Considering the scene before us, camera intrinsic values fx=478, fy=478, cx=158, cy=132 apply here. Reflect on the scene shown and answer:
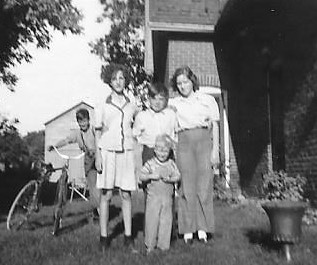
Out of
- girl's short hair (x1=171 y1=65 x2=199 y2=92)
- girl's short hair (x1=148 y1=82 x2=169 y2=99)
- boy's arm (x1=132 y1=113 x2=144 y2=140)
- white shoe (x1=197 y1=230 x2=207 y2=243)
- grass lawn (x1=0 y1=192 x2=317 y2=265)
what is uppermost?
girl's short hair (x1=171 y1=65 x2=199 y2=92)

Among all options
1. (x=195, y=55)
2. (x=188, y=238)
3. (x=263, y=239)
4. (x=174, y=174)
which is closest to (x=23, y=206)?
A: (x=188, y=238)

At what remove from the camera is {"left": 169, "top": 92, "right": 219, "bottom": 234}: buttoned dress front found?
5.22 m

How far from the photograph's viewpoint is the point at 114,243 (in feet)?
17.2

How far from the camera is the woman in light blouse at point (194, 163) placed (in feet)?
17.1

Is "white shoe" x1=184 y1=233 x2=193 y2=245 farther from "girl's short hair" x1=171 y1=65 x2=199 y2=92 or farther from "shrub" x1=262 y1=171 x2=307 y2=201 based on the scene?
"shrub" x1=262 y1=171 x2=307 y2=201

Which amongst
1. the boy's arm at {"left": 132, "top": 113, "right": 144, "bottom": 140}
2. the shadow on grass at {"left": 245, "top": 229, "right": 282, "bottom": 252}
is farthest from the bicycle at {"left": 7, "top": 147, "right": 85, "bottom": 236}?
the shadow on grass at {"left": 245, "top": 229, "right": 282, "bottom": 252}

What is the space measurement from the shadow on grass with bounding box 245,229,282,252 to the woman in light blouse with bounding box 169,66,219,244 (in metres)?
0.50

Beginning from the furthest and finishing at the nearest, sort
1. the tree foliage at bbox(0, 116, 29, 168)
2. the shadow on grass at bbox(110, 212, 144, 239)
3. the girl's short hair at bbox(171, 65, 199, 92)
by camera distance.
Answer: the tree foliage at bbox(0, 116, 29, 168), the shadow on grass at bbox(110, 212, 144, 239), the girl's short hair at bbox(171, 65, 199, 92)

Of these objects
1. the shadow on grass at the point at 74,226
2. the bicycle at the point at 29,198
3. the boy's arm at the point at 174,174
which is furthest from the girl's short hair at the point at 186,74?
the shadow on grass at the point at 74,226

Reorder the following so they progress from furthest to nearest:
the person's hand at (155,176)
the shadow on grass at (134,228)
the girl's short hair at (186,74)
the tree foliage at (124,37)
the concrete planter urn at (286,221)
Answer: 1. the tree foliage at (124,37)
2. the shadow on grass at (134,228)
3. the girl's short hair at (186,74)
4. the person's hand at (155,176)
5. the concrete planter urn at (286,221)

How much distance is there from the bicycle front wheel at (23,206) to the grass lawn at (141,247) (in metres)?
0.16

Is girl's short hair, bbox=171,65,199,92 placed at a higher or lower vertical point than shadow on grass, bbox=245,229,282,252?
higher

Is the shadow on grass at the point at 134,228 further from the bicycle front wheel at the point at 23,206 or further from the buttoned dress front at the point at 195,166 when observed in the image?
the bicycle front wheel at the point at 23,206

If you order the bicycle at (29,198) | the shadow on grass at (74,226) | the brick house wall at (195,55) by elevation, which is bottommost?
the shadow on grass at (74,226)
